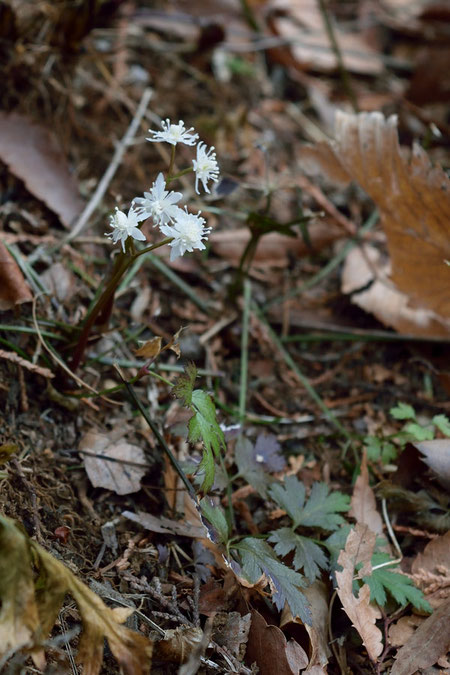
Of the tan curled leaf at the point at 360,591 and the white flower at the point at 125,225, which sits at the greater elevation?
the white flower at the point at 125,225

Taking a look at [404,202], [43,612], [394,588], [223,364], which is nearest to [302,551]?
[394,588]

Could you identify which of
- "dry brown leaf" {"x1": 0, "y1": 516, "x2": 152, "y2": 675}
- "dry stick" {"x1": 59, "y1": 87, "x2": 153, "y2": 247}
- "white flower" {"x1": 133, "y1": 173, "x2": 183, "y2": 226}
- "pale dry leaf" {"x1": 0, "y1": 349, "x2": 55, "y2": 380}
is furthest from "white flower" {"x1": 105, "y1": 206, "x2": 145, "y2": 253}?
"dry stick" {"x1": 59, "y1": 87, "x2": 153, "y2": 247}

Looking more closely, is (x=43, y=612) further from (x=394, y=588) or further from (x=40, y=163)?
(x=40, y=163)

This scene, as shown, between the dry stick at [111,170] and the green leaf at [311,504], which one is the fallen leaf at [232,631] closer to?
the green leaf at [311,504]

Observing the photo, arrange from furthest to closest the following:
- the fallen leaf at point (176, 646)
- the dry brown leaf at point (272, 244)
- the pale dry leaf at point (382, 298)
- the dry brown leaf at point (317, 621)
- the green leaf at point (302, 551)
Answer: the dry brown leaf at point (272, 244) → the pale dry leaf at point (382, 298) → the green leaf at point (302, 551) → the dry brown leaf at point (317, 621) → the fallen leaf at point (176, 646)

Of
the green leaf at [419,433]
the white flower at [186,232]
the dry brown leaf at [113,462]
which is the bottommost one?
the green leaf at [419,433]

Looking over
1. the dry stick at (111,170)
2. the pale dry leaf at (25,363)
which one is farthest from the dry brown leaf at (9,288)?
the dry stick at (111,170)
